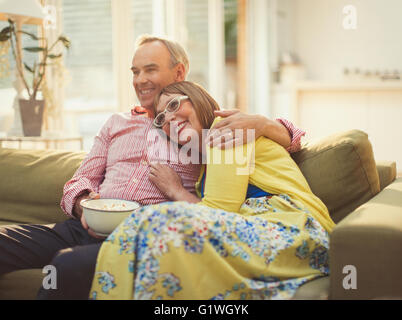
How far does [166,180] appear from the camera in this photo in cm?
160

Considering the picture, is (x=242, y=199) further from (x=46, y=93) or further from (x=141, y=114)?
(x=46, y=93)

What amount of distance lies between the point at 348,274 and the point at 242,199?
354mm

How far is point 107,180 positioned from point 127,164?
0.09 metres

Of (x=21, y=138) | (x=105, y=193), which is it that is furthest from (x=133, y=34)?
(x=105, y=193)

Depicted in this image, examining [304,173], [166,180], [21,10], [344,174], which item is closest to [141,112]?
[166,180]

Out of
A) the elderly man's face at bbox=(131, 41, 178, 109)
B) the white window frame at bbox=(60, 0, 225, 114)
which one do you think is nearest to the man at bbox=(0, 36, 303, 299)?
the elderly man's face at bbox=(131, 41, 178, 109)

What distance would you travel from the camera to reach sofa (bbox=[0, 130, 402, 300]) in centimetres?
116

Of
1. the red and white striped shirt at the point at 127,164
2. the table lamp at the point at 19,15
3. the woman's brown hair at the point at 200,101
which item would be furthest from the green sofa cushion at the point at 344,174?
the table lamp at the point at 19,15

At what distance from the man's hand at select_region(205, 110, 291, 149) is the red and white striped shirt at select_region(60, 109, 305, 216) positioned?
0.10 metres

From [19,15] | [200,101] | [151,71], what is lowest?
[200,101]

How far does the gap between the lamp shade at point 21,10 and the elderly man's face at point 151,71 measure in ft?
3.34

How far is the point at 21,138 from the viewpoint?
265 cm

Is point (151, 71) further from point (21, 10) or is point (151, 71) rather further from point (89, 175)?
point (21, 10)

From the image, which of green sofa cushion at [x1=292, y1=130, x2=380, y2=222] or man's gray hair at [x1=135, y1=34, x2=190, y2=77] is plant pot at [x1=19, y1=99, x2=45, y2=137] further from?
green sofa cushion at [x1=292, y1=130, x2=380, y2=222]
